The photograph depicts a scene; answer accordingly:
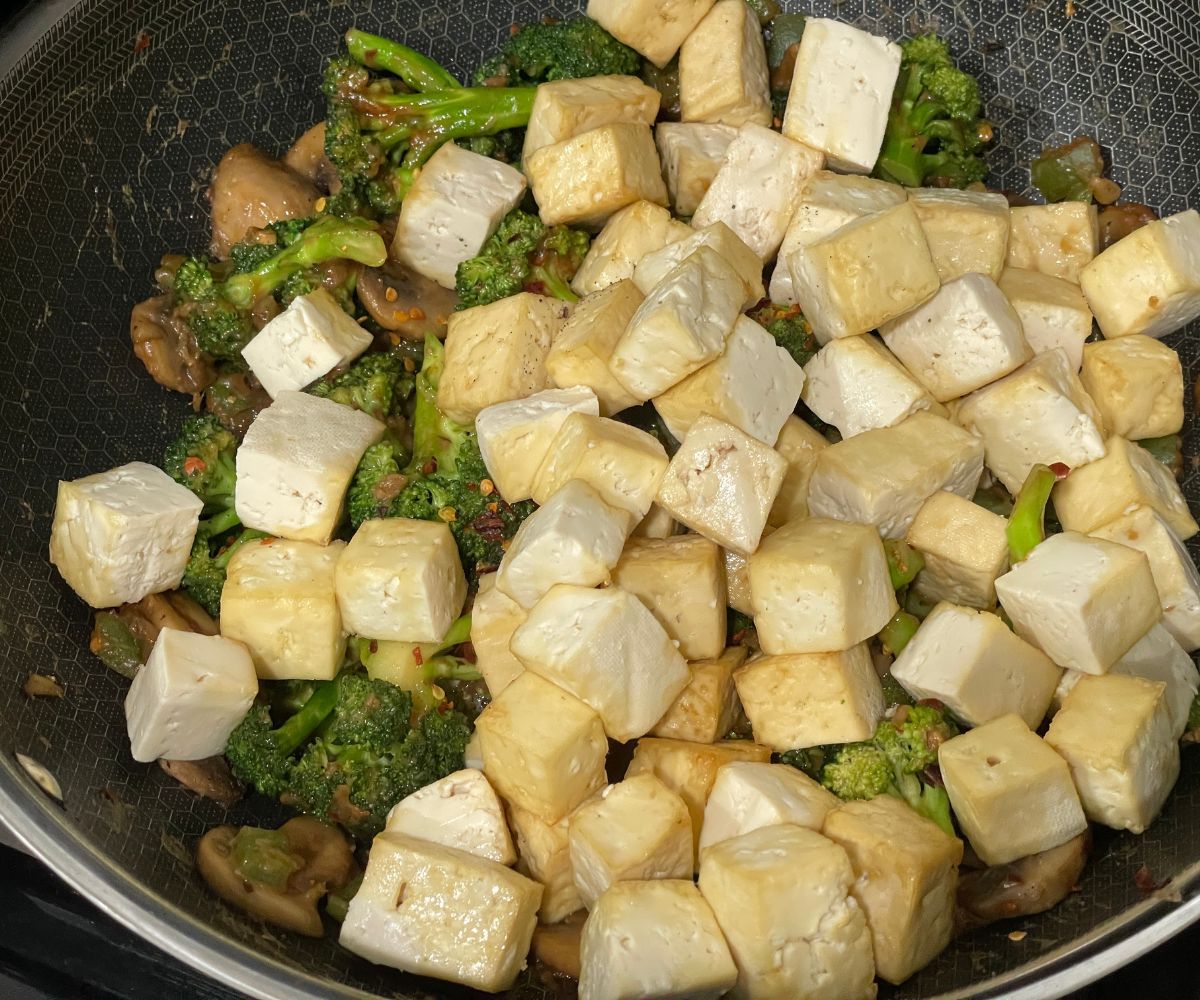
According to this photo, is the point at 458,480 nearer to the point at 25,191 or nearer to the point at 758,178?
the point at 758,178

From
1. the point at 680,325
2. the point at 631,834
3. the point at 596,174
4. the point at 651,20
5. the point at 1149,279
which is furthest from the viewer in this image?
the point at 651,20

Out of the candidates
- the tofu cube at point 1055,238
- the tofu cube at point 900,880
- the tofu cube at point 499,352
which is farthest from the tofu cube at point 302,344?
the tofu cube at point 1055,238

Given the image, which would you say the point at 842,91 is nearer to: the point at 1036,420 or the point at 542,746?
the point at 1036,420

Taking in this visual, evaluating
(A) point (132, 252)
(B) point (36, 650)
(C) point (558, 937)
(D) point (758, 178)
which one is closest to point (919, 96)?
(D) point (758, 178)

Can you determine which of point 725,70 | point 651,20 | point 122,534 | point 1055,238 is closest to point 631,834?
point 122,534

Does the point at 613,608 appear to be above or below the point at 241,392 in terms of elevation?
below

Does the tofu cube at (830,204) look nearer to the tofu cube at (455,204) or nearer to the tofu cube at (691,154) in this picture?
the tofu cube at (691,154)

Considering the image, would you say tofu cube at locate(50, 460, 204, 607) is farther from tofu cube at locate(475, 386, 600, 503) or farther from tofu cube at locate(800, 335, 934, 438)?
tofu cube at locate(800, 335, 934, 438)

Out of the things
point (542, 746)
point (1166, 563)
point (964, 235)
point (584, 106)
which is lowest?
point (1166, 563)
